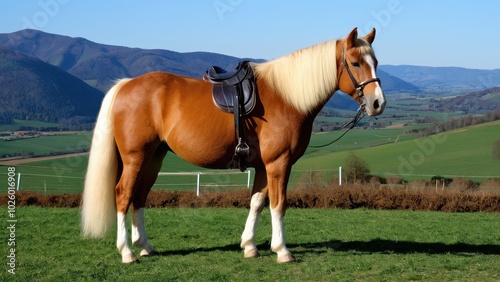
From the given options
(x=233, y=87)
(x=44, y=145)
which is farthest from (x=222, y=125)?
(x=44, y=145)

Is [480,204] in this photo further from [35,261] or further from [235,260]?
[35,261]

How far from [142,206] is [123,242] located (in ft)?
2.37

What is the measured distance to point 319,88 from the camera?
24.9 feet

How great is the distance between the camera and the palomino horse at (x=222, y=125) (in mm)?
7449

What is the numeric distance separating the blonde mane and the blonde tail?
2.27 meters

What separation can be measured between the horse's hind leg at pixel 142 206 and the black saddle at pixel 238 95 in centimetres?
114

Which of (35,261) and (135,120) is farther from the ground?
(135,120)

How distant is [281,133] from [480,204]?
11.2 m

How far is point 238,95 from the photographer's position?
7516 mm

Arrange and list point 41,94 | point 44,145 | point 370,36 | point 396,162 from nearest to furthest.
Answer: point 370,36 < point 396,162 < point 44,145 < point 41,94

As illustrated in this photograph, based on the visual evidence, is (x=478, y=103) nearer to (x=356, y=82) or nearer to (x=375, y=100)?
(x=356, y=82)

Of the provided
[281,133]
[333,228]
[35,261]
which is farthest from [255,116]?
[333,228]

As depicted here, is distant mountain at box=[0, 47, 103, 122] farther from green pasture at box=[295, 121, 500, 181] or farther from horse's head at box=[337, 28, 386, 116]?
horse's head at box=[337, 28, 386, 116]

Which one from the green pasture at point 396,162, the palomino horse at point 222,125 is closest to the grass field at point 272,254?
the palomino horse at point 222,125
